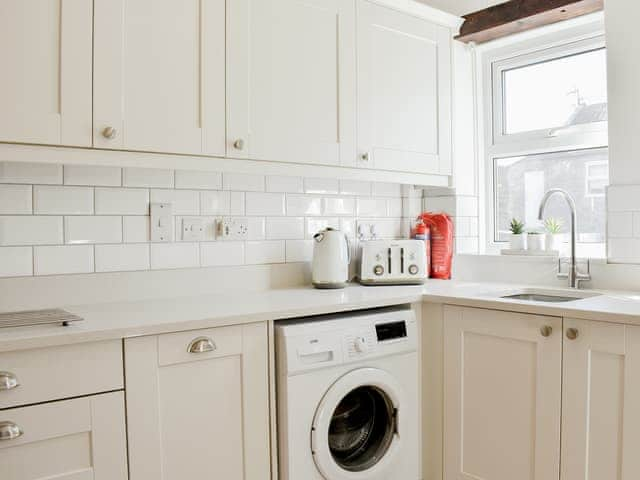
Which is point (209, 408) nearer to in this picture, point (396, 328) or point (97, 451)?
point (97, 451)

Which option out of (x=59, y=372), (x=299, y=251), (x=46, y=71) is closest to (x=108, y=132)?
(x=46, y=71)

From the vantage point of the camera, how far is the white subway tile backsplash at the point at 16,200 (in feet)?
5.87

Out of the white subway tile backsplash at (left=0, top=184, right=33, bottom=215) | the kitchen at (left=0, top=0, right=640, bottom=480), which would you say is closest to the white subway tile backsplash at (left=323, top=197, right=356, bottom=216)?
the kitchen at (left=0, top=0, right=640, bottom=480)

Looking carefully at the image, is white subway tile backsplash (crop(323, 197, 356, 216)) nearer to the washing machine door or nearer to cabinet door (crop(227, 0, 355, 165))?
cabinet door (crop(227, 0, 355, 165))

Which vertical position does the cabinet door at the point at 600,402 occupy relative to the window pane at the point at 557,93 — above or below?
below

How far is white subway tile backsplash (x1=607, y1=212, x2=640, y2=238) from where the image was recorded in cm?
217

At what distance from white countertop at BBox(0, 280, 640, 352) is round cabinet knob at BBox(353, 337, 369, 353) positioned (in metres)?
0.12

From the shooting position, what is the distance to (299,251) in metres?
2.46

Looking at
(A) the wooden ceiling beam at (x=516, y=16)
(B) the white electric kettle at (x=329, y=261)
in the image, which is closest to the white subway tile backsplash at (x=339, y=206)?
(B) the white electric kettle at (x=329, y=261)

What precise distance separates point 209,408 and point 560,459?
113 centimetres

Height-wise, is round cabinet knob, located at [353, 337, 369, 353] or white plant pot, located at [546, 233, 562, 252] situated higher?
white plant pot, located at [546, 233, 562, 252]

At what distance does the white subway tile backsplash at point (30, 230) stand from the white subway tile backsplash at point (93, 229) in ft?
0.11

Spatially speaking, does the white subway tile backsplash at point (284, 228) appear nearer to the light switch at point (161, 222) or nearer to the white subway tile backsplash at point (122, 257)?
the light switch at point (161, 222)

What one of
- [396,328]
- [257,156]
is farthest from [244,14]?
[396,328]
